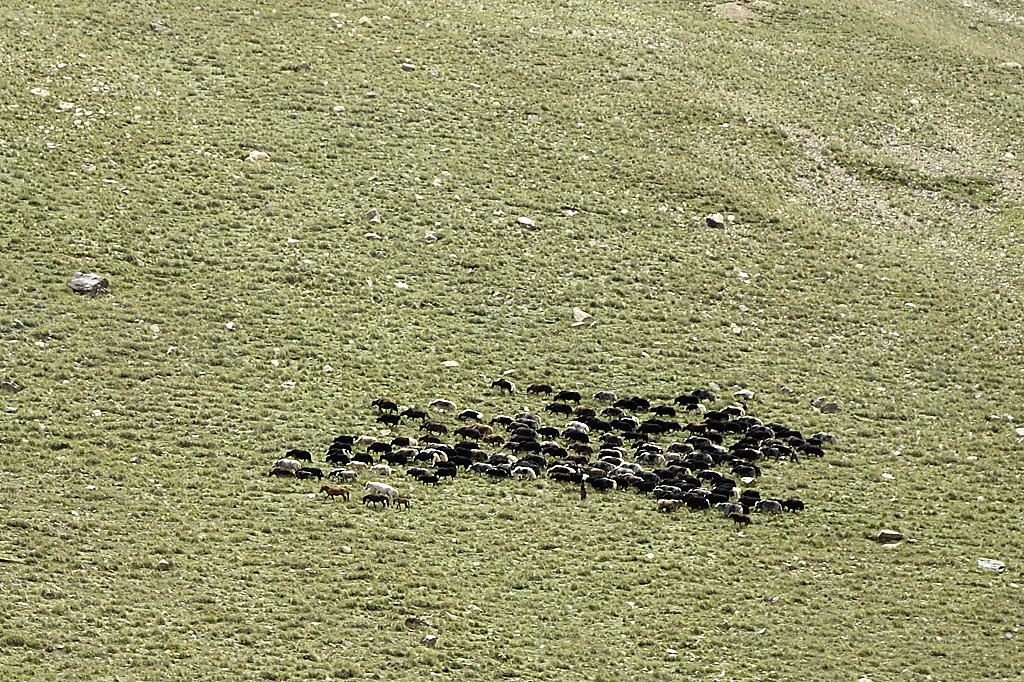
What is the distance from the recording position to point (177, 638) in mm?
16922

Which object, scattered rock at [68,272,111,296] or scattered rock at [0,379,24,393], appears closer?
scattered rock at [0,379,24,393]

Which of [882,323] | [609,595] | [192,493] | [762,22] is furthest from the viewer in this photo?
[762,22]

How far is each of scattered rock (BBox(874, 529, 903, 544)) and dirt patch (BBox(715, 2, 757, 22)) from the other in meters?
22.6

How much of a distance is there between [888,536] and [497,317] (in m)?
8.49

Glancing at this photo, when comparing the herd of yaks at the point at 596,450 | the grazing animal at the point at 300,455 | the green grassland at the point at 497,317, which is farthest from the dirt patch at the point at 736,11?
the grazing animal at the point at 300,455

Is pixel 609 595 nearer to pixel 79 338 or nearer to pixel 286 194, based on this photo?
pixel 79 338

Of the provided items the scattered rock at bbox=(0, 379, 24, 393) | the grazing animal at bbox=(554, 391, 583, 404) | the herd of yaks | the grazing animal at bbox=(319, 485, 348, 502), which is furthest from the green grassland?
the grazing animal at bbox=(554, 391, 583, 404)

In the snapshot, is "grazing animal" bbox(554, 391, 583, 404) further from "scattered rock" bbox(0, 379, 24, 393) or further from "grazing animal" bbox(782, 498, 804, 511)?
"scattered rock" bbox(0, 379, 24, 393)

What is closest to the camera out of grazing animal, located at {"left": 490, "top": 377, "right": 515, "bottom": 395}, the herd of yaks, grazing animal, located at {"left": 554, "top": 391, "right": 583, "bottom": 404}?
the herd of yaks

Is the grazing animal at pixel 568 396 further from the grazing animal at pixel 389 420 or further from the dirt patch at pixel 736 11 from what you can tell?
the dirt patch at pixel 736 11

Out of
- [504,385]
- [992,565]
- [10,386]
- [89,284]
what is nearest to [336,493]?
[504,385]

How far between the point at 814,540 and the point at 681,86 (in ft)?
57.5

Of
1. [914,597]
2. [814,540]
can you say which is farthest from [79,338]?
[914,597]

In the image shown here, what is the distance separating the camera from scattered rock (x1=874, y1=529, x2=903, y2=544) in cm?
2066
